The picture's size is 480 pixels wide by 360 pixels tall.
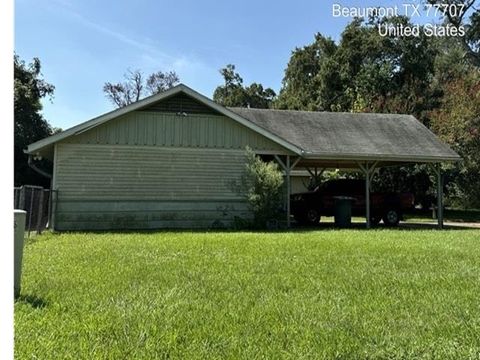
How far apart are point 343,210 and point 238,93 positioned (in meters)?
42.4

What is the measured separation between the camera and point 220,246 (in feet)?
33.7

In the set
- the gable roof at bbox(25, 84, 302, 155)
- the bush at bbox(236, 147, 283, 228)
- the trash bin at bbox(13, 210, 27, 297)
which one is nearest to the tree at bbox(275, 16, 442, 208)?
the gable roof at bbox(25, 84, 302, 155)

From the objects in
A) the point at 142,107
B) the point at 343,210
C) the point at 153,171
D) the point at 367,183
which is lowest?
the point at 343,210

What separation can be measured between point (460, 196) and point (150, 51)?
72.9 feet

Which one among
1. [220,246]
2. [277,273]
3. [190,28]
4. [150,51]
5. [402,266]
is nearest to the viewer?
[277,273]

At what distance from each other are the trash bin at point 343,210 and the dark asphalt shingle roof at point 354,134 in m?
1.96

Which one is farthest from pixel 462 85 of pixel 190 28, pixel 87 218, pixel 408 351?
pixel 408 351

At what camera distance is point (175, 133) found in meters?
16.0

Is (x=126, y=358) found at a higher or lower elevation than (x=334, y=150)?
lower

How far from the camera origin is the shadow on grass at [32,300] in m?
4.86

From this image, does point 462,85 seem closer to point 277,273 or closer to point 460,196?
point 460,196

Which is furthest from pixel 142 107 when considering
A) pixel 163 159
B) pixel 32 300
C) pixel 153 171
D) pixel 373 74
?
pixel 373 74

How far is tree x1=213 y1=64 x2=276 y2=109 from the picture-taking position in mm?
58469

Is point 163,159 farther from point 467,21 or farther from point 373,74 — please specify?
point 467,21
